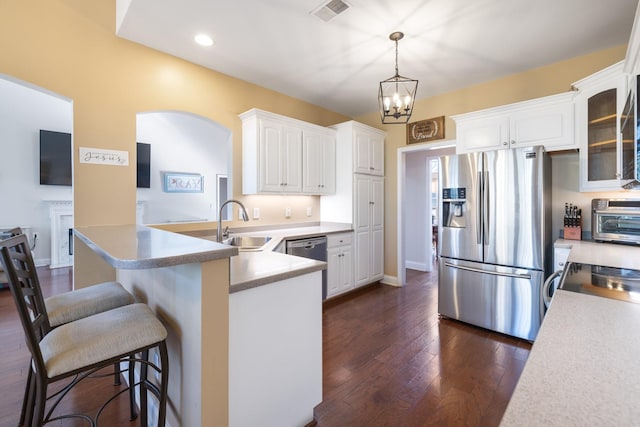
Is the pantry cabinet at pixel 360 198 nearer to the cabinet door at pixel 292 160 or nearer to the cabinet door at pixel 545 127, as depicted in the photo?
the cabinet door at pixel 292 160

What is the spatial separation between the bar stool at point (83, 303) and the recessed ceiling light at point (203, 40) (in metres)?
2.01

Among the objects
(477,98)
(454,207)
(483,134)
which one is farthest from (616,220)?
(477,98)

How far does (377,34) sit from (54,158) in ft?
19.4

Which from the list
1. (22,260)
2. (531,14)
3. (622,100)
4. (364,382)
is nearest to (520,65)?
(531,14)

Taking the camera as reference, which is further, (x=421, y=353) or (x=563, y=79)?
(x=563, y=79)

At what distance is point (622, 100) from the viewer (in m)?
2.18

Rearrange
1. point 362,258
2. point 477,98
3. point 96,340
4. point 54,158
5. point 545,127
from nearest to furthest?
point 96,340 < point 545,127 < point 477,98 < point 362,258 < point 54,158

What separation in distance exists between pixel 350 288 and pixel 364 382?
188 cm

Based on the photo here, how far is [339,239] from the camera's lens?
12.4 feet

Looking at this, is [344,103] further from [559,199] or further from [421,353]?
[421,353]

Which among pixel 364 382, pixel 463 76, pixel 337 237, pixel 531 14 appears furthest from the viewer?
pixel 337 237

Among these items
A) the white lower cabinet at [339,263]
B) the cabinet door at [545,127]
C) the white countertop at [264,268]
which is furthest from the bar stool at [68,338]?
the cabinet door at [545,127]

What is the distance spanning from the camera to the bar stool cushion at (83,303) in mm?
1517

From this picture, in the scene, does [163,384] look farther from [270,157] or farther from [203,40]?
[203,40]
